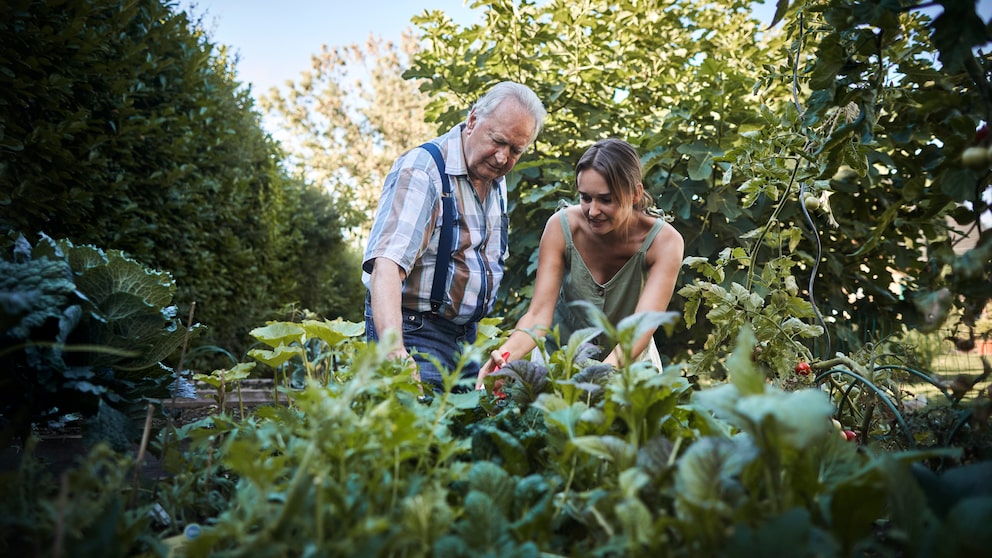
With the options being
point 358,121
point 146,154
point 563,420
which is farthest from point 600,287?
point 358,121

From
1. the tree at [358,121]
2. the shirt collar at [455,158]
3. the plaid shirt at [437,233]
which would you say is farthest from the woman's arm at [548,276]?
the tree at [358,121]

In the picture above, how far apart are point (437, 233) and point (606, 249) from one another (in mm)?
783

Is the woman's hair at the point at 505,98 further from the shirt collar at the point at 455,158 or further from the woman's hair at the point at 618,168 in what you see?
the woman's hair at the point at 618,168

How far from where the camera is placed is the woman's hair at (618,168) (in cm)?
235

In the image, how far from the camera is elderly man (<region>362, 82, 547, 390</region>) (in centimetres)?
211

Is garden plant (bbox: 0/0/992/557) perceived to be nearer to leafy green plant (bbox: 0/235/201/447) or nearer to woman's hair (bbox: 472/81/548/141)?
leafy green plant (bbox: 0/235/201/447)

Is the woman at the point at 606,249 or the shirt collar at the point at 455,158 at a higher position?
the shirt collar at the point at 455,158

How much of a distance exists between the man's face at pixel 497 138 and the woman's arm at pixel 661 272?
669mm

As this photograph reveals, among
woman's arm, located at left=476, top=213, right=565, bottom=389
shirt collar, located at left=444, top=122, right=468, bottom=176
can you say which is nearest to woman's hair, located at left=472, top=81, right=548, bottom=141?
shirt collar, located at left=444, top=122, right=468, bottom=176

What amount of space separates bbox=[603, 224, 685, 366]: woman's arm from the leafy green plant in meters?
1.50

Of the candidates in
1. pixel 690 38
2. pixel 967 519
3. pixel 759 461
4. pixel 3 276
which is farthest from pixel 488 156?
pixel 690 38

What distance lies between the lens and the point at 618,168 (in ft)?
7.73

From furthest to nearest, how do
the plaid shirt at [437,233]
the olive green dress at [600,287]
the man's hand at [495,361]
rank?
1. the olive green dress at [600,287]
2. the plaid shirt at [437,233]
3. the man's hand at [495,361]

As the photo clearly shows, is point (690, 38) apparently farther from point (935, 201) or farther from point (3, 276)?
point (3, 276)
